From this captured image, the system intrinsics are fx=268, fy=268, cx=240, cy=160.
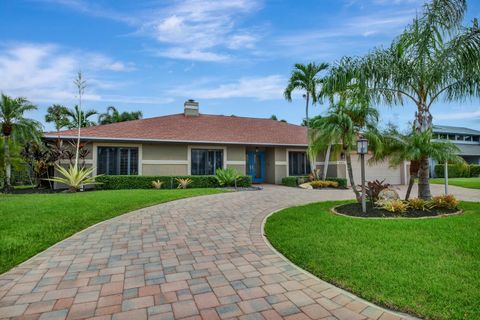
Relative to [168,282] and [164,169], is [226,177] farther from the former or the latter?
[168,282]

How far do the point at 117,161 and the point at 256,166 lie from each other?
29.6 feet

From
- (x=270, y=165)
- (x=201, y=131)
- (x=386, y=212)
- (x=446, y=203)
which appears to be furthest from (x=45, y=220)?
(x=270, y=165)

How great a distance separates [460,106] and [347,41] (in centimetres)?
468

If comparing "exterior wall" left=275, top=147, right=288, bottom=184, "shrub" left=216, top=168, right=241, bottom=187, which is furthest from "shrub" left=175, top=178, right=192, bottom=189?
"exterior wall" left=275, top=147, right=288, bottom=184

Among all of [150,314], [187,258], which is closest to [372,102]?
[187,258]

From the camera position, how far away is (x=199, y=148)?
53.2 feet

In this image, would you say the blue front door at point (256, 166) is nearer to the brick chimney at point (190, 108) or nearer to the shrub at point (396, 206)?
the brick chimney at point (190, 108)

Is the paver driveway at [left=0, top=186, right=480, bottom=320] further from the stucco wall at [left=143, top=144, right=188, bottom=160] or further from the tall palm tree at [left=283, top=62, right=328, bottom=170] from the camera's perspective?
the tall palm tree at [left=283, top=62, right=328, bottom=170]

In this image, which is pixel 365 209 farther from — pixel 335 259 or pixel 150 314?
pixel 150 314

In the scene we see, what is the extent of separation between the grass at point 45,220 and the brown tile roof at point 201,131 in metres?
6.05

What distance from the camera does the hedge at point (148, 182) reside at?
13.8 m

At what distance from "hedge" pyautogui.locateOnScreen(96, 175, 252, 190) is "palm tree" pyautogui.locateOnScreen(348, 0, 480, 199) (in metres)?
8.75

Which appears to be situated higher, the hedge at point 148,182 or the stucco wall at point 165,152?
the stucco wall at point 165,152

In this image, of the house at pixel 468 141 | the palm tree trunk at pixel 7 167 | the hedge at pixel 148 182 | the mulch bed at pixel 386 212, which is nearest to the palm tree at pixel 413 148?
the mulch bed at pixel 386 212
